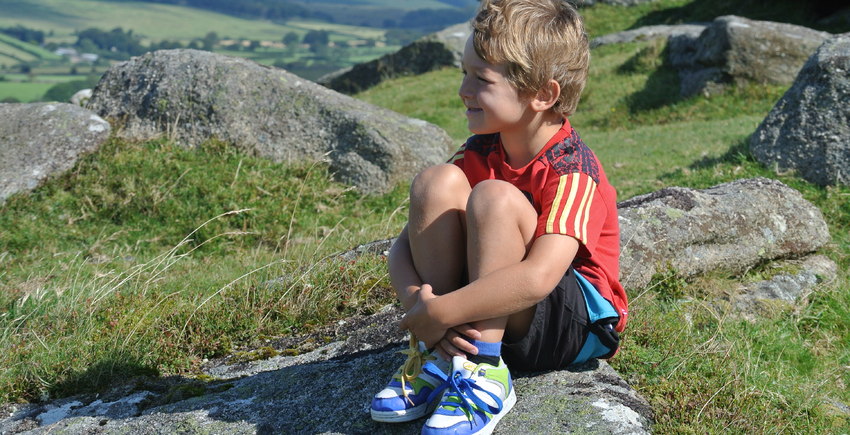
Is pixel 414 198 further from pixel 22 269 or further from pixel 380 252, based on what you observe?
pixel 22 269

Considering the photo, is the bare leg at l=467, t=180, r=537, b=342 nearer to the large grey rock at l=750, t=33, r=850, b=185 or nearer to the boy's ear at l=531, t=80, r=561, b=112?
the boy's ear at l=531, t=80, r=561, b=112

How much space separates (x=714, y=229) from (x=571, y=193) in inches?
103

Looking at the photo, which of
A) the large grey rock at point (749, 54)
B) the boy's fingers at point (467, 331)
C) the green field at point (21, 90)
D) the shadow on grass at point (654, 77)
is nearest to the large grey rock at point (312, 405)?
the boy's fingers at point (467, 331)

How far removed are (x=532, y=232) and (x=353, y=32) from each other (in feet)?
467

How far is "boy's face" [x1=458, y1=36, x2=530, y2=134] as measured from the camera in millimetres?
3357

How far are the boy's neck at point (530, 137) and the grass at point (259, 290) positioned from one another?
1.07 m

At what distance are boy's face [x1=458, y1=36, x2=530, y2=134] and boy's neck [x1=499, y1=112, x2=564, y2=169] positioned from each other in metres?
0.07

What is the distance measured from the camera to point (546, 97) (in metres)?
3.43

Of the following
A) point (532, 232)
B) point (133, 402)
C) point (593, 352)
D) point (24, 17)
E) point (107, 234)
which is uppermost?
point (532, 232)

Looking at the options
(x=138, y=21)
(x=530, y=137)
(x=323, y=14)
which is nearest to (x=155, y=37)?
(x=138, y=21)

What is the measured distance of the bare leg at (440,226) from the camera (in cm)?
330

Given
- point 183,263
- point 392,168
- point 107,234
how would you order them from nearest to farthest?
point 183,263 < point 107,234 < point 392,168

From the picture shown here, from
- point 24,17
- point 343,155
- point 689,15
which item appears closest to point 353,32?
point 24,17

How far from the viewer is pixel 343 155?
8.97 metres
